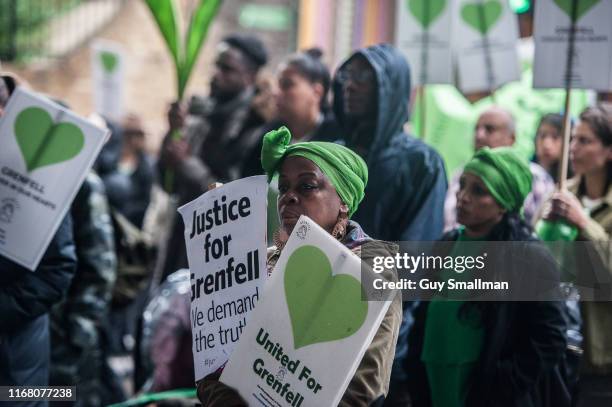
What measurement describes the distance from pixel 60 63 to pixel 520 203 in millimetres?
13265

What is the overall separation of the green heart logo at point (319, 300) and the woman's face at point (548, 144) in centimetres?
357

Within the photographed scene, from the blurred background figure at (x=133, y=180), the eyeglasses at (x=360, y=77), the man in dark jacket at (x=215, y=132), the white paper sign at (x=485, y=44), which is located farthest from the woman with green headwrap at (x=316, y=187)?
the blurred background figure at (x=133, y=180)

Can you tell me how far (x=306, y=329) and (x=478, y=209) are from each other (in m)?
1.49

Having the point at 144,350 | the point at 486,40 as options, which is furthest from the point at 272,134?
the point at 486,40

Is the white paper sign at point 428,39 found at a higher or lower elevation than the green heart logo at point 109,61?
higher

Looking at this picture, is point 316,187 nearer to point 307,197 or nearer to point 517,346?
point 307,197

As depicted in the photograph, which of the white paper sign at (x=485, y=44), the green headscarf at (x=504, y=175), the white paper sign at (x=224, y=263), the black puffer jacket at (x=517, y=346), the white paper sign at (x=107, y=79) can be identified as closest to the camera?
the white paper sign at (x=224, y=263)

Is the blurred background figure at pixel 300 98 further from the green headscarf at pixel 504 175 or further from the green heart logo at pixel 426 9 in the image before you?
the green headscarf at pixel 504 175

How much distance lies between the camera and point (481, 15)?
20.7 feet

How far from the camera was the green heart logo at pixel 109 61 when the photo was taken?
33.5ft

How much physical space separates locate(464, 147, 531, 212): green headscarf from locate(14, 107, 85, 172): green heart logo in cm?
149

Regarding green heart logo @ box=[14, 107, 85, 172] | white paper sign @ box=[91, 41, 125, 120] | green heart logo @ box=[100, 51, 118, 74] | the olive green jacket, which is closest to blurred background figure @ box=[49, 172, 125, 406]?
green heart logo @ box=[14, 107, 85, 172]

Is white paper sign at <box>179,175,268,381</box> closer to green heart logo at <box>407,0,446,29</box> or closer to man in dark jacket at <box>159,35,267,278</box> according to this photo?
green heart logo at <box>407,0,446,29</box>

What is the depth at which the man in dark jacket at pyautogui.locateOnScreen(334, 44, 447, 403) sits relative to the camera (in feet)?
15.1
